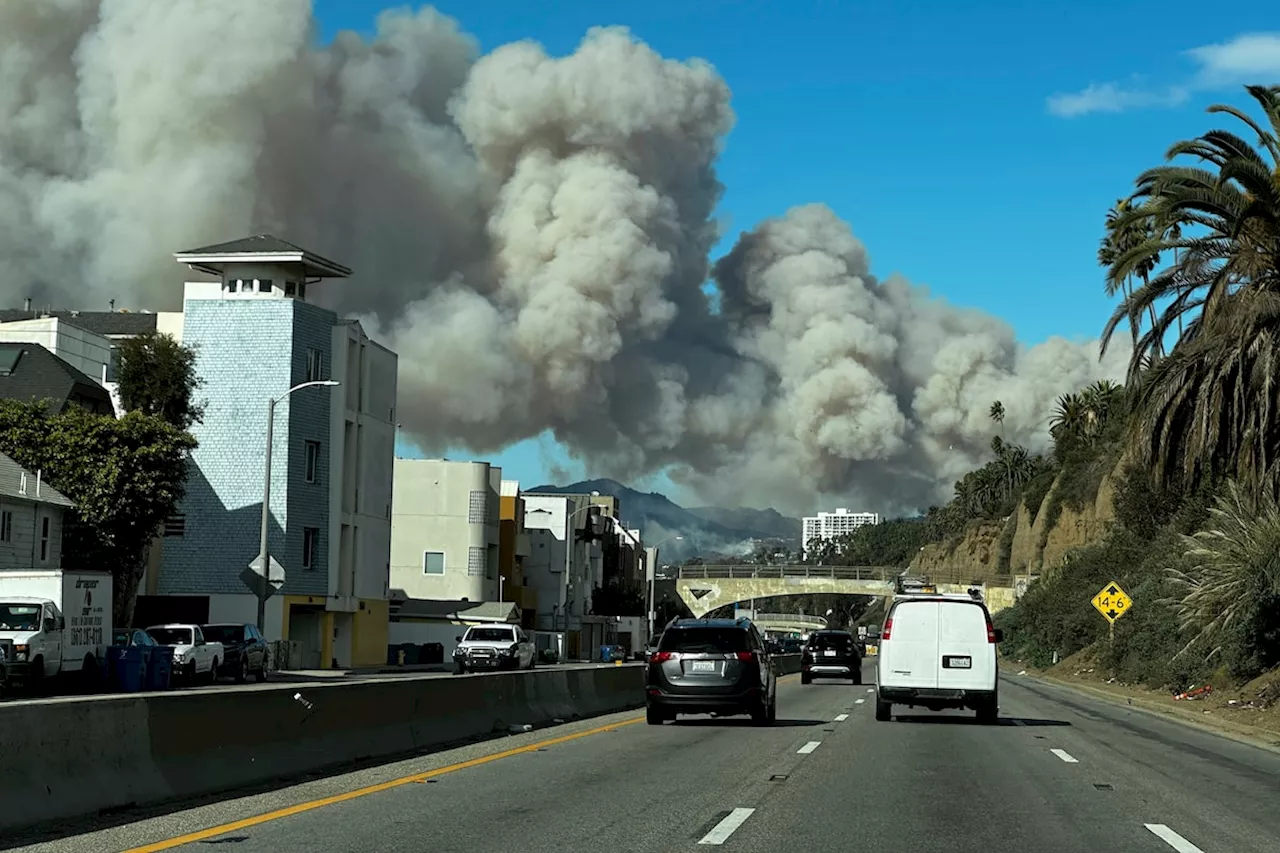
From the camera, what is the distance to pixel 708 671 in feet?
80.4

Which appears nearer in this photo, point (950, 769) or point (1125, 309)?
point (950, 769)

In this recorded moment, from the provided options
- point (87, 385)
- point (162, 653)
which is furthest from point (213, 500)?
point (162, 653)

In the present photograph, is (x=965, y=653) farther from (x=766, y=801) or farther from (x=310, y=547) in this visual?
(x=310, y=547)

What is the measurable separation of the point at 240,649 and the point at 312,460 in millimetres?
25060

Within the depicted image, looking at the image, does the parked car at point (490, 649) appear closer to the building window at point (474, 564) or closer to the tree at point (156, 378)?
the tree at point (156, 378)

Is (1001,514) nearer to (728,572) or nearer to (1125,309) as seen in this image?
(728,572)

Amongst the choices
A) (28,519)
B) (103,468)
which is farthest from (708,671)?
(103,468)

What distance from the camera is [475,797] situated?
13727 millimetres

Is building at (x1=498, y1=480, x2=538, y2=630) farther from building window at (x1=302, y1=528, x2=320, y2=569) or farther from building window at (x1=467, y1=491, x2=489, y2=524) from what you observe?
building window at (x1=302, y1=528, x2=320, y2=569)

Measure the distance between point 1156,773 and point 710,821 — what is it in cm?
742

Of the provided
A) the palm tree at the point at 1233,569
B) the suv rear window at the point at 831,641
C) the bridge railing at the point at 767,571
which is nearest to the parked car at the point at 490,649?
the suv rear window at the point at 831,641

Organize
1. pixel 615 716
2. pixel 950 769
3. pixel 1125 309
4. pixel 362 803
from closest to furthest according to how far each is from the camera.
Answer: pixel 362 803 < pixel 950 769 < pixel 615 716 < pixel 1125 309

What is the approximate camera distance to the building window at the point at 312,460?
67750 millimetres

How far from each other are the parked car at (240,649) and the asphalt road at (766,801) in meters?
22.9
